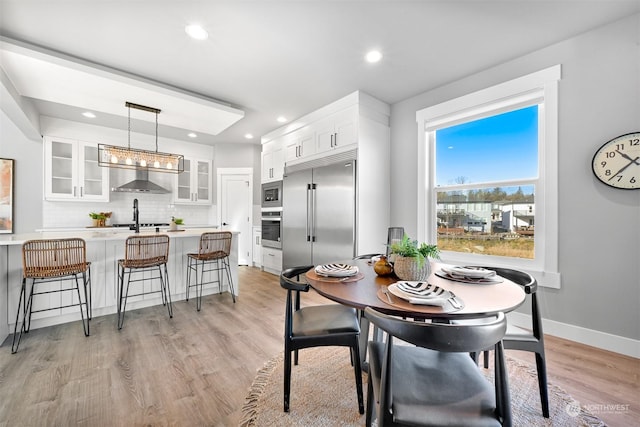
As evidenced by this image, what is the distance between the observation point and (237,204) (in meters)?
5.82

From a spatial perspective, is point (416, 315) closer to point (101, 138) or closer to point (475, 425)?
point (475, 425)

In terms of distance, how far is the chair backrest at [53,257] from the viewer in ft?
7.25

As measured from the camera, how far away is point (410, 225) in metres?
3.41

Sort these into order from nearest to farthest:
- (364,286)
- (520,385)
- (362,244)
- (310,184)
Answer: (364,286)
(520,385)
(362,244)
(310,184)

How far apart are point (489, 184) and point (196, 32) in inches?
125

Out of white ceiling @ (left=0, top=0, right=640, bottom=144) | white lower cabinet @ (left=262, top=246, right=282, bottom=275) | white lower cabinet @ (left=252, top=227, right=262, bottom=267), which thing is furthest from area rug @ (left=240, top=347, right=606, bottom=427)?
white lower cabinet @ (left=252, top=227, right=262, bottom=267)

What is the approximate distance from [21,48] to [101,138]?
2.78 meters

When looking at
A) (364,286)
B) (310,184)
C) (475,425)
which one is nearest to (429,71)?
(310,184)

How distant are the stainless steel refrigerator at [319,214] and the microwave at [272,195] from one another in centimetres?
26

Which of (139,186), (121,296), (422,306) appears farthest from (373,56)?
(139,186)

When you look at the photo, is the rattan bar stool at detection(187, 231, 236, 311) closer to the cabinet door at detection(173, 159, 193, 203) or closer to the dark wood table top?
the dark wood table top

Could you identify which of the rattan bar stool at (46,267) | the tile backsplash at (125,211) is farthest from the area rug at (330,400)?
the tile backsplash at (125,211)

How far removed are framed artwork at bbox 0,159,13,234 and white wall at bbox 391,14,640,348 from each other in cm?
683

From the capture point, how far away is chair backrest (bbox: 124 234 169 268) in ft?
8.90
